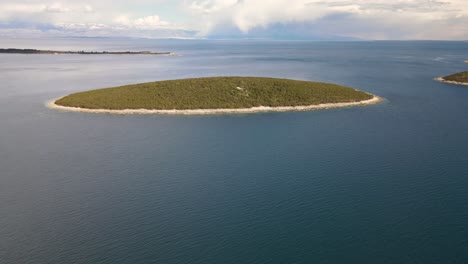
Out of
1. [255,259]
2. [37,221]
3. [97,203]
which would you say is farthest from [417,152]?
[37,221]

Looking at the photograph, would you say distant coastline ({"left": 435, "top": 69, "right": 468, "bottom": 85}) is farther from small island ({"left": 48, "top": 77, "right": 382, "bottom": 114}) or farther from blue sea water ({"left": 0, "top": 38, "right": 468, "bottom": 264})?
blue sea water ({"left": 0, "top": 38, "right": 468, "bottom": 264})

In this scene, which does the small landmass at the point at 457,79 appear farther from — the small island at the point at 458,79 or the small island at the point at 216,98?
the small island at the point at 216,98

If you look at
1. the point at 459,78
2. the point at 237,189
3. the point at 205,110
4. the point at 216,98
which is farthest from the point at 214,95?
the point at 459,78

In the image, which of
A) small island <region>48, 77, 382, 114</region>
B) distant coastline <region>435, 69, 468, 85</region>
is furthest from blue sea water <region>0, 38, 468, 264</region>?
distant coastline <region>435, 69, 468, 85</region>

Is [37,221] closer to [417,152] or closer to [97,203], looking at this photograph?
[97,203]

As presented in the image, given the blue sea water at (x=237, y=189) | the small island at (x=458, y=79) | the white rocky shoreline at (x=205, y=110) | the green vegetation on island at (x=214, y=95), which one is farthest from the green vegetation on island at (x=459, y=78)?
the white rocky shoreline at (x=205, y=110)
